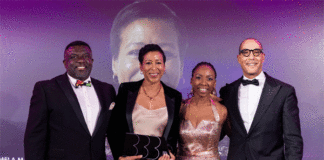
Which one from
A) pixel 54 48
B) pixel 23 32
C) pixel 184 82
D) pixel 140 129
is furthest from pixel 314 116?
pixel 23 32

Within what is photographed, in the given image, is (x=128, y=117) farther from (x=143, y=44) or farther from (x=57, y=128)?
(x=143, y=44)

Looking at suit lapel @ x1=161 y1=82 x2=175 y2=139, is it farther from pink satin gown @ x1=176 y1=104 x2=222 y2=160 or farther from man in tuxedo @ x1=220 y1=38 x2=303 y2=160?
man in tuxedo @ x1=220 y1=38 x2=303 y2=160

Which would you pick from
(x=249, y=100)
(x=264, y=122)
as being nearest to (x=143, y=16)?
(x=249, y=100)

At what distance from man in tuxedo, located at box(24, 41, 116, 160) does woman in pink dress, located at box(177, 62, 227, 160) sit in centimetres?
94

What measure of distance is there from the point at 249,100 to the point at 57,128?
2.04m

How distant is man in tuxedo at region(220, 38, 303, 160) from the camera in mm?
3041

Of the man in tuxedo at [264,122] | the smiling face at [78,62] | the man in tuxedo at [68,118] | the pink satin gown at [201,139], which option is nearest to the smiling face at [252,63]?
the man in tuxedo at [264,122]

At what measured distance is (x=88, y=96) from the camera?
3.03m

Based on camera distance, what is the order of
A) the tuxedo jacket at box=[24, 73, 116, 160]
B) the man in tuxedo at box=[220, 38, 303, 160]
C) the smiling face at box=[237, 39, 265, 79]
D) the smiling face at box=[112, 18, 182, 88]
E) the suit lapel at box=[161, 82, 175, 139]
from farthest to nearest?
1. the smiling face at box=[112, 18, 182, 88]
2. the smiling face at box=[237, 39, 265, 79]
3. the suit lapel at box=[161, 82, 175, 139]
4. the man in tuxedo at box=[220, 38, 303, 160]
5. the tuxedo jacket at box=[24, 73, 116, 160]

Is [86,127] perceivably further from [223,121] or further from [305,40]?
[305,40]

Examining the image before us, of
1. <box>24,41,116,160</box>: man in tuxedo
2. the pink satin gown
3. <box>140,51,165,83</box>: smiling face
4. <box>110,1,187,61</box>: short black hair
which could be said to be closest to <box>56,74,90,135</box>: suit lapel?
<box>24,41,116,160</box>: man in tuxedo

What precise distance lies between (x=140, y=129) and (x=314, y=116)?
408cm

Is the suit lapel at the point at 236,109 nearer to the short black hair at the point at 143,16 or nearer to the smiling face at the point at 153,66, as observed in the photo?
the smiling face at the point at 153,66

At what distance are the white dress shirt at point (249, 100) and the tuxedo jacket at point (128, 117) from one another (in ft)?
2.32
